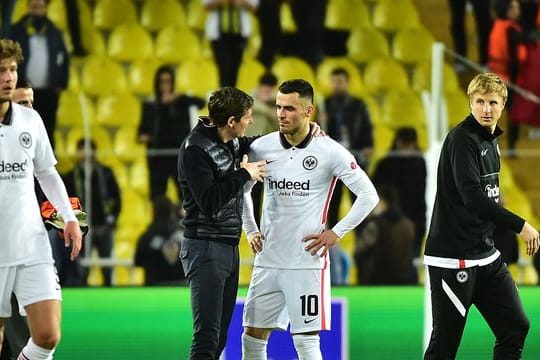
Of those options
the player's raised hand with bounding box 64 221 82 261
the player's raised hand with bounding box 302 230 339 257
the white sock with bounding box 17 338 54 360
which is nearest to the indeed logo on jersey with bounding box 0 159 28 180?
the player's raised hand with bounding box 64 221 82 261

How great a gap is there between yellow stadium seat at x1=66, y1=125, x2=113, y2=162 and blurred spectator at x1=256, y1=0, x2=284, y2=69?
5.09 ft

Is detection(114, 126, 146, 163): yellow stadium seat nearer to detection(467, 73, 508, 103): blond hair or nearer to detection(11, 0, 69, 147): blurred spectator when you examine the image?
detection(11, 0, 69, 147): blurred spectator

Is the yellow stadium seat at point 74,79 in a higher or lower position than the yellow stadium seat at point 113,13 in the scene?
lower

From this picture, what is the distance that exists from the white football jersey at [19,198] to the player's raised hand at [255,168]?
959 mm

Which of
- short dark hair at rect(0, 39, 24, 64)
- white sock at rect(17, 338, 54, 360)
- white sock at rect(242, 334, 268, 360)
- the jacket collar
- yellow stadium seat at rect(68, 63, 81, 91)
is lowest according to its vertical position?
white sock at rect(242, 334, 268, 360)

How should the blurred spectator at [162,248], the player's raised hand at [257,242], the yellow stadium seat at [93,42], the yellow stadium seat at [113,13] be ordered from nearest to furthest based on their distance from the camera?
the player's raised hand at [257,242] → the blurred spectator at [162,248] → the yellow stadium seat at [93,42] → the yellow stadium seat at [113,13]

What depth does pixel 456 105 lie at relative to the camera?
10648 mm

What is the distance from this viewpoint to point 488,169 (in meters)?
5.20

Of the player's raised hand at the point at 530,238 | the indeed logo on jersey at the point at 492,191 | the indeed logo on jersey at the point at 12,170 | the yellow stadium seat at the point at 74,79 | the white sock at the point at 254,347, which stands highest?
the yellow stadium seat at the point at 74,79

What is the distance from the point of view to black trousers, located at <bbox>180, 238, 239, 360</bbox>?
5148 mm

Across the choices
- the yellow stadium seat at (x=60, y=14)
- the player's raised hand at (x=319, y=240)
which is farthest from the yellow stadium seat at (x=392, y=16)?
the player's raised hand at (x=319, y=240)

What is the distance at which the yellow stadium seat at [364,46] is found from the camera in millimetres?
10891

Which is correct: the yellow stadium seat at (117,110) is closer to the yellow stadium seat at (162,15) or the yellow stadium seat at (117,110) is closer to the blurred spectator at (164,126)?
the blurred spectator at (164,126)

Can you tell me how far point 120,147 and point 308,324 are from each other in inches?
200
